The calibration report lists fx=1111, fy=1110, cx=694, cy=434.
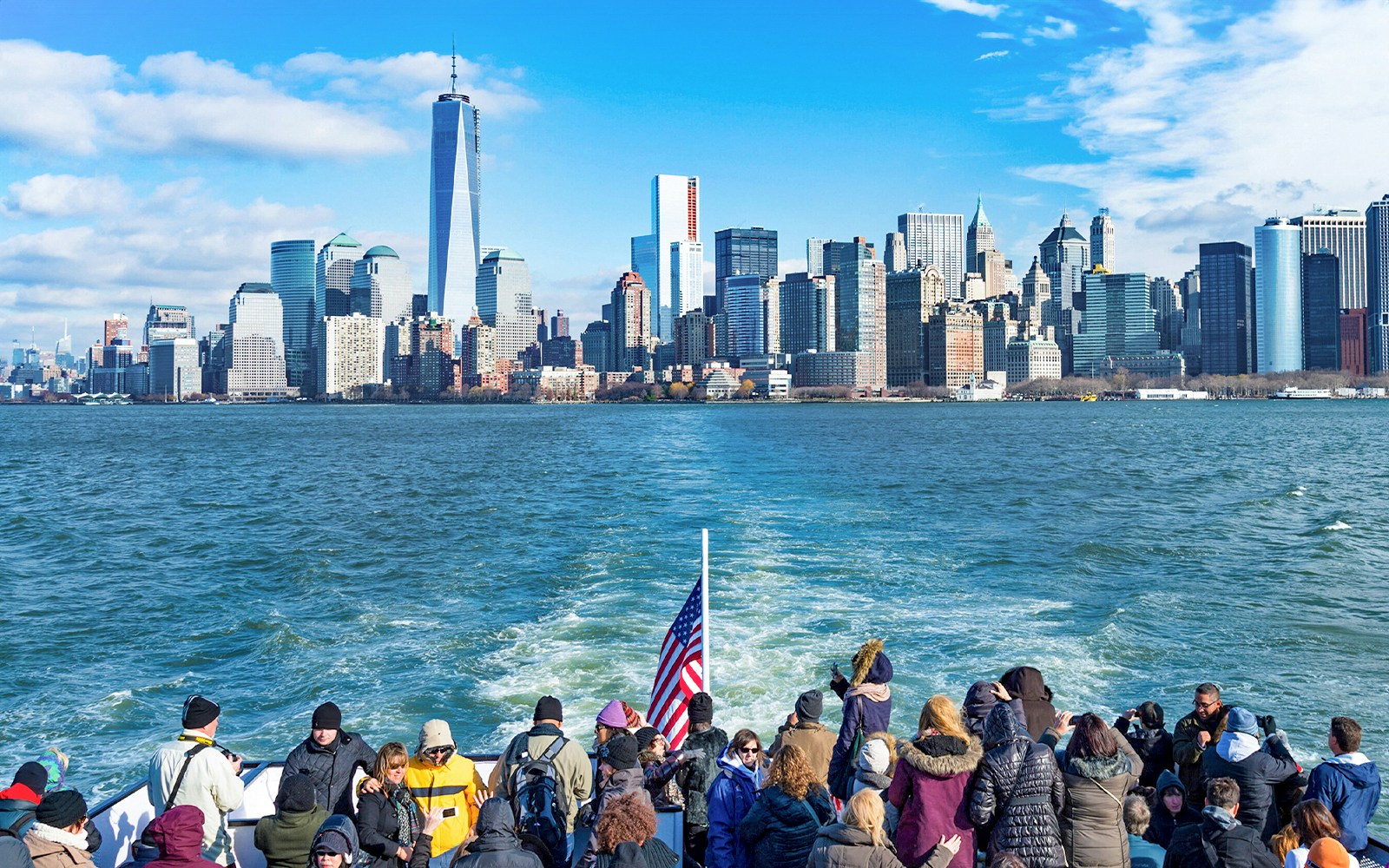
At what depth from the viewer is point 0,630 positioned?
2225 centimetres

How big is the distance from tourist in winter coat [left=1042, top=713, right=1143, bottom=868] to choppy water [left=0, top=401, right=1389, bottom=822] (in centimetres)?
803

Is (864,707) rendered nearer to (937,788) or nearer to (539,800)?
(937,788)

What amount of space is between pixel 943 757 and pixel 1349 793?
2841 millimetres

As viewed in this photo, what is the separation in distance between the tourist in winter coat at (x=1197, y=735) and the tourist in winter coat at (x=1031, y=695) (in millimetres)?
963

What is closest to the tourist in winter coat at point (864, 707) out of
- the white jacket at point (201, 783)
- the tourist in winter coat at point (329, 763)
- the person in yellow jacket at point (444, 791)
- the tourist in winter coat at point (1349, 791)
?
the person in yellow jacket at point (444, 791)

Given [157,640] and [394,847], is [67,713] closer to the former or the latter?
[157,640]

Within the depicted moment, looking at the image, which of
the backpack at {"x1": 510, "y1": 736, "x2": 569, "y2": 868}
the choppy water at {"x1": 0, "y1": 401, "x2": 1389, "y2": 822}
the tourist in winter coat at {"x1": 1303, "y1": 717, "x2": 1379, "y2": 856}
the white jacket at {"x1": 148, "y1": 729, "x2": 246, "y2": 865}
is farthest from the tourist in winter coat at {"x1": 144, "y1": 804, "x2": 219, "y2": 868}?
the choppy water at {"x1": 0, "y1": 401, "x2": 1389, "y2": 822}

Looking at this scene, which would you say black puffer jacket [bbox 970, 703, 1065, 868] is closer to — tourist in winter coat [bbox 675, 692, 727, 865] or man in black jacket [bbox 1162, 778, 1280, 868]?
man in black jacket [bbox 1162, 778, 1280, 868]

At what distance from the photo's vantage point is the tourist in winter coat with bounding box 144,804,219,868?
20.4 feet

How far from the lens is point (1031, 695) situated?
28.5 feet

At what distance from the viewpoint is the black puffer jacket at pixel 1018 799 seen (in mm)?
6707

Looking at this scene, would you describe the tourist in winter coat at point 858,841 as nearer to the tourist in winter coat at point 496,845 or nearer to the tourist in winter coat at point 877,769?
the tourist in winter coat at point 877,769

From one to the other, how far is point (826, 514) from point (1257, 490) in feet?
72.3

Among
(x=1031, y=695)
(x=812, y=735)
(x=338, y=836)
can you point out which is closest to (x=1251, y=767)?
(x=1031, y=695)
